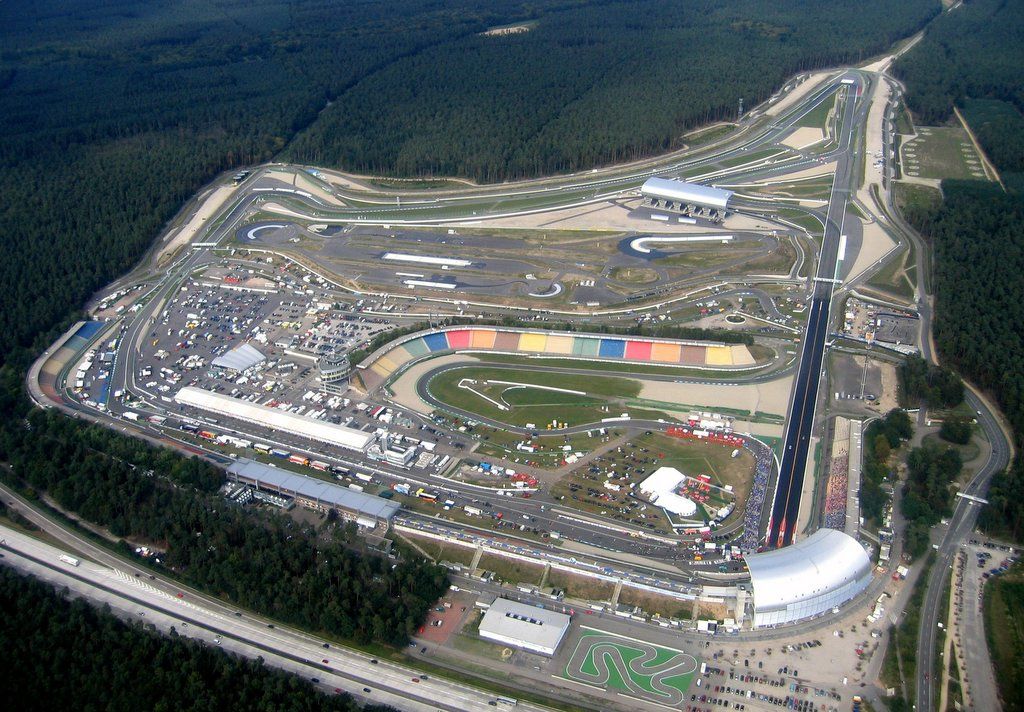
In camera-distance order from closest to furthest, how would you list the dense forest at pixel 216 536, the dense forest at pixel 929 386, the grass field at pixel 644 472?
1. the dense forest at pixel 216 536
2. the grass field at pixel 644 472
3. the dense forest at pixel 929 386

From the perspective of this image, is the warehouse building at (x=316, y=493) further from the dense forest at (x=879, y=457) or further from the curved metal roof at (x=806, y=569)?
the dense forest at (x=879, y=457)

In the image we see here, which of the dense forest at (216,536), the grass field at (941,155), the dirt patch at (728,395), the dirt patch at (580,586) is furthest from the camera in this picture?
the grass field at (941,155)

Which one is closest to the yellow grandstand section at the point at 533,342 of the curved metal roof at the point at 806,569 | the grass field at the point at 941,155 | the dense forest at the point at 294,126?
the curved metal roof at the point at 806,569

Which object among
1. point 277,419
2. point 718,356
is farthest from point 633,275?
point 277,419

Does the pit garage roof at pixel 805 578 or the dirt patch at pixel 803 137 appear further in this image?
the dirt patch at pixel 803 137

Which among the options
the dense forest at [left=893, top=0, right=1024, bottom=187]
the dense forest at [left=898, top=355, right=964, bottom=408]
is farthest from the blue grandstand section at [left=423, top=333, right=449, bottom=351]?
the dense forest at [left=893, top=0, right=1024, bottom=187]

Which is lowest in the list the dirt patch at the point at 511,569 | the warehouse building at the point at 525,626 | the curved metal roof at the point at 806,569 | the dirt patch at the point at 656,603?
the warehouse building at the point at 525,626

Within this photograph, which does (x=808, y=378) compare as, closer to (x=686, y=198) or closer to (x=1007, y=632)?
(x=1007, y=632)
